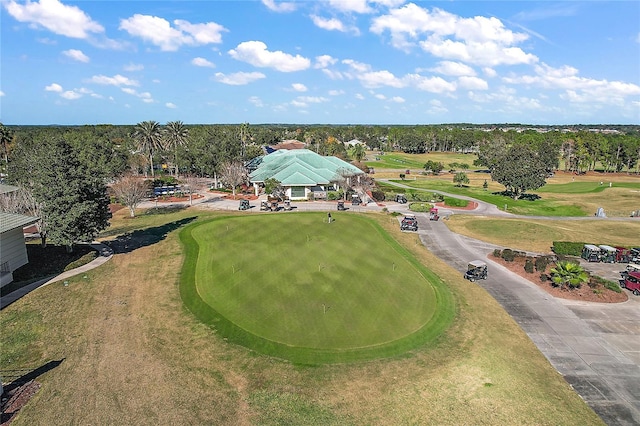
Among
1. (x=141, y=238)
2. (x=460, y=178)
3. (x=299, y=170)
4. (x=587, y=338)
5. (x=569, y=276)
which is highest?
Answer: (x=299, y=170)

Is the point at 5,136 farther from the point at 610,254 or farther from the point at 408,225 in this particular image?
the point at 610,254

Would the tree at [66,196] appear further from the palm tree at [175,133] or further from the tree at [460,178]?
the tree at [460,178]

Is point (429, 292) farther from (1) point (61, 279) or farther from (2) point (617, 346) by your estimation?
(1) point (61, 279)

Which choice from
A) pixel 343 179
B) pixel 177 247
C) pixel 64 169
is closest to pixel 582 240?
pixel 343 179

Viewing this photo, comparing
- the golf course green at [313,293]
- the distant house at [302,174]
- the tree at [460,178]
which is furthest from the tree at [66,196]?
the tree at [460,178]

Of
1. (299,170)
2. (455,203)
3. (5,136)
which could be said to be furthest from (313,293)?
(5,136)

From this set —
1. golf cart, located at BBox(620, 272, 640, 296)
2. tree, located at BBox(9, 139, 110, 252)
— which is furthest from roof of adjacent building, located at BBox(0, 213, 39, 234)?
golf cart, located at BBox(620, 272, 640, 296)

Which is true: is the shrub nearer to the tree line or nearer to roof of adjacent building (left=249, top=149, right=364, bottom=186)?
the tree line
